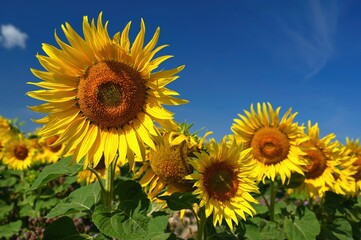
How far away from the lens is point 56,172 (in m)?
3.19

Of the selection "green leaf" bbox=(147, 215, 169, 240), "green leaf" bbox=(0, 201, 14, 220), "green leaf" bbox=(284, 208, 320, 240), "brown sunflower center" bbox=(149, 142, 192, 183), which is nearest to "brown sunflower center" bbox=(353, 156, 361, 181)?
"green leaf" bbox=(284, 208, 320, 240)

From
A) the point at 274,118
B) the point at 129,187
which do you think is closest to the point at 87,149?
the point at 129,187

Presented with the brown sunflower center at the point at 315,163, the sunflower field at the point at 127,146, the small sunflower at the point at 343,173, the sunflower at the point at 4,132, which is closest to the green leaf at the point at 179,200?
the sunflower field at the point at 127,146

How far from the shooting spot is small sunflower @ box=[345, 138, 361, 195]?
19.9 feet

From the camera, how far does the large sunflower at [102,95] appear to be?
3.06 m

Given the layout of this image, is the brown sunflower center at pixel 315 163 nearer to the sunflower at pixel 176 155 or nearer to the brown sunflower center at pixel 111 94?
the sunflower at pixel 176 155

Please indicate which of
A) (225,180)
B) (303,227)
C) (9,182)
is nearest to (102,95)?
(225,180)

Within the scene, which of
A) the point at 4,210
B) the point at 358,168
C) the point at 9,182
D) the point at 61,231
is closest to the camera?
the point at 61,231

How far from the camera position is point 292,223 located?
189 inches

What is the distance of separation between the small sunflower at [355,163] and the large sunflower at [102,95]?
12.7 feet

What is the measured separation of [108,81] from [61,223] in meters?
1.26

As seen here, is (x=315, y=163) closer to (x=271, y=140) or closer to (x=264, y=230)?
(x=271, y=140)

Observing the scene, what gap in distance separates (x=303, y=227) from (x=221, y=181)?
1760 mm

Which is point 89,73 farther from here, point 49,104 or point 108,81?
point 49,104
